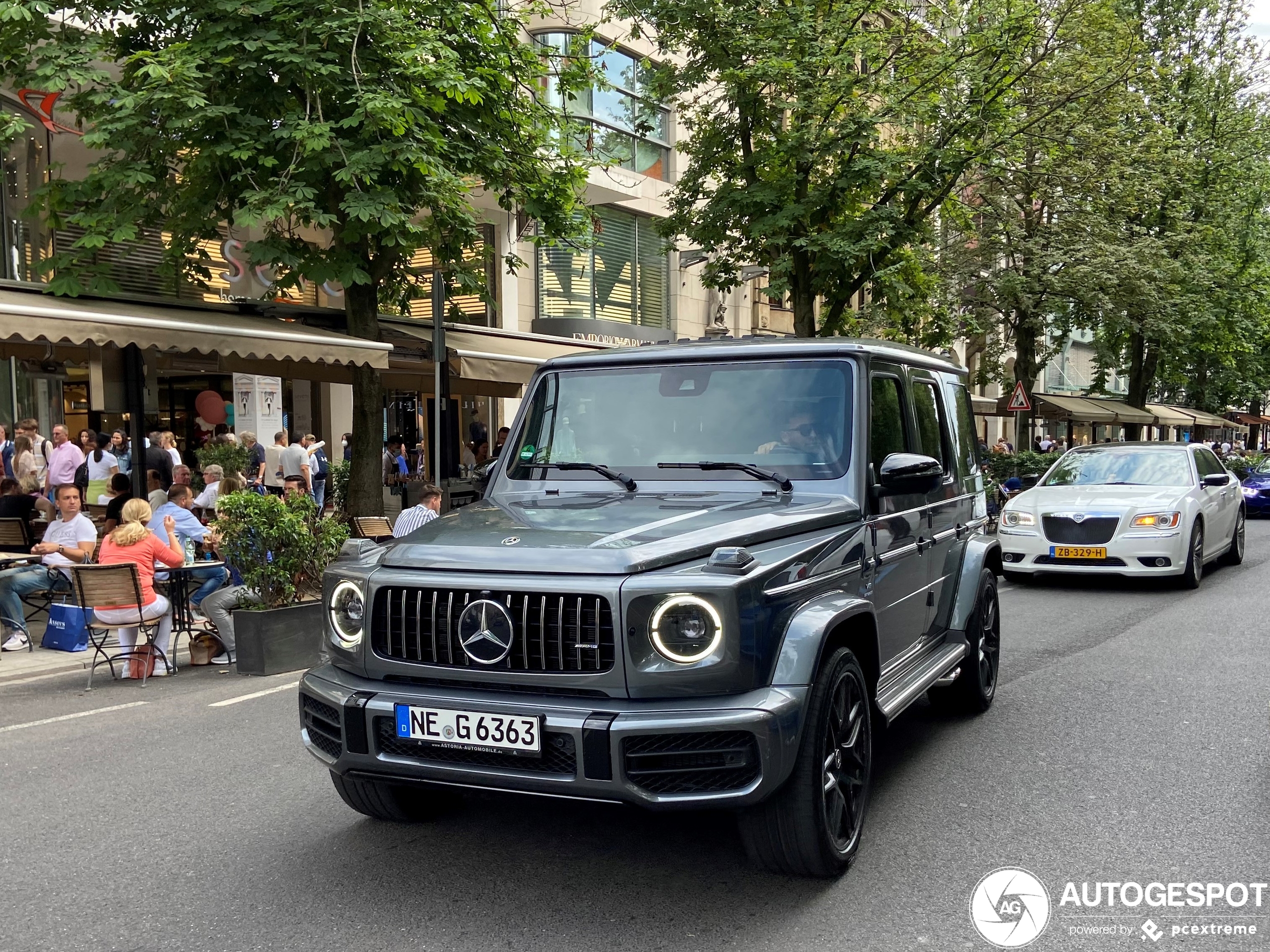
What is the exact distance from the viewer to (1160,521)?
11305 millimetres

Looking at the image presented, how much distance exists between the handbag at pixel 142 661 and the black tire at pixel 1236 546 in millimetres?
12223

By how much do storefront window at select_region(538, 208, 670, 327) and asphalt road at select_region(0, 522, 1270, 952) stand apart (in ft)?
57.8

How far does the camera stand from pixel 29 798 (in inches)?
203

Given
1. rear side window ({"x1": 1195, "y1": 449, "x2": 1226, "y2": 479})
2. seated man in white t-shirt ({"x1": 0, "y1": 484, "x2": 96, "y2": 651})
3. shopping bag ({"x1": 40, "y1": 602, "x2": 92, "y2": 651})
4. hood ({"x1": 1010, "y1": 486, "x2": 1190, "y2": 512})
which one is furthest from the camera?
rear side window ({"x1": 1195, "y1": 449, "x2": 1226, "y2": 479})

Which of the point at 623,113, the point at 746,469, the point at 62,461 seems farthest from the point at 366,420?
the point at 623,113

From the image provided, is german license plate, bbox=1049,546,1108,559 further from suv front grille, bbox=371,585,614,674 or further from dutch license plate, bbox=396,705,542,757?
dutch license plate, bbox=396,705,542,757

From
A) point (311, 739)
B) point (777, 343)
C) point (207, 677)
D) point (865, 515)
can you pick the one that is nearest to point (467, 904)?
point (311, 739)

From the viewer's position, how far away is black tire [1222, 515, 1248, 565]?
13875 mm

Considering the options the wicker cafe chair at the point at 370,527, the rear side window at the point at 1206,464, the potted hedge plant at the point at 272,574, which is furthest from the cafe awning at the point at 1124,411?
the potted hedge plant at the point at 272,574

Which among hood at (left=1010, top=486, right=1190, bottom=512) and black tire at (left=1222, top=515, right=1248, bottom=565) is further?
black tire at (left=1222, top=515, right=1248, bottom=565)

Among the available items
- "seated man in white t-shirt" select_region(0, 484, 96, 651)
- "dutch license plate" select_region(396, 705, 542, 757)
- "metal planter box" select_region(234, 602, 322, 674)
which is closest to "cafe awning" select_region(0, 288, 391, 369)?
"seated man in white t-shirt" select_region(0, 484, 96, 651)

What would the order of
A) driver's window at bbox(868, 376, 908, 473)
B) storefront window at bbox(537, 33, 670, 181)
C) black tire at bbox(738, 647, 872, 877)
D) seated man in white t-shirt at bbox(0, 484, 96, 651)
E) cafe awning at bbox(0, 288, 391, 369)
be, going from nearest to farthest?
1. black tire at bbox(738, 647, 872, 877)
2. driver's window at bbox(868, 376, 908, 473)
3. seated man in white t-shirt at bbox(0, 484, 96, 651)
4. cafe awning at bbox(0, 288, 391, 369)
5. storefront window at bbox(537, 33, 670, 181)

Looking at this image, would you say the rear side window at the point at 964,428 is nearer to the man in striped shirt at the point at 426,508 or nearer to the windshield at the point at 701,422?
the windshield at the point at 701,422

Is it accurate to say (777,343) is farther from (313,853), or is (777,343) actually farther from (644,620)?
(313,853)
